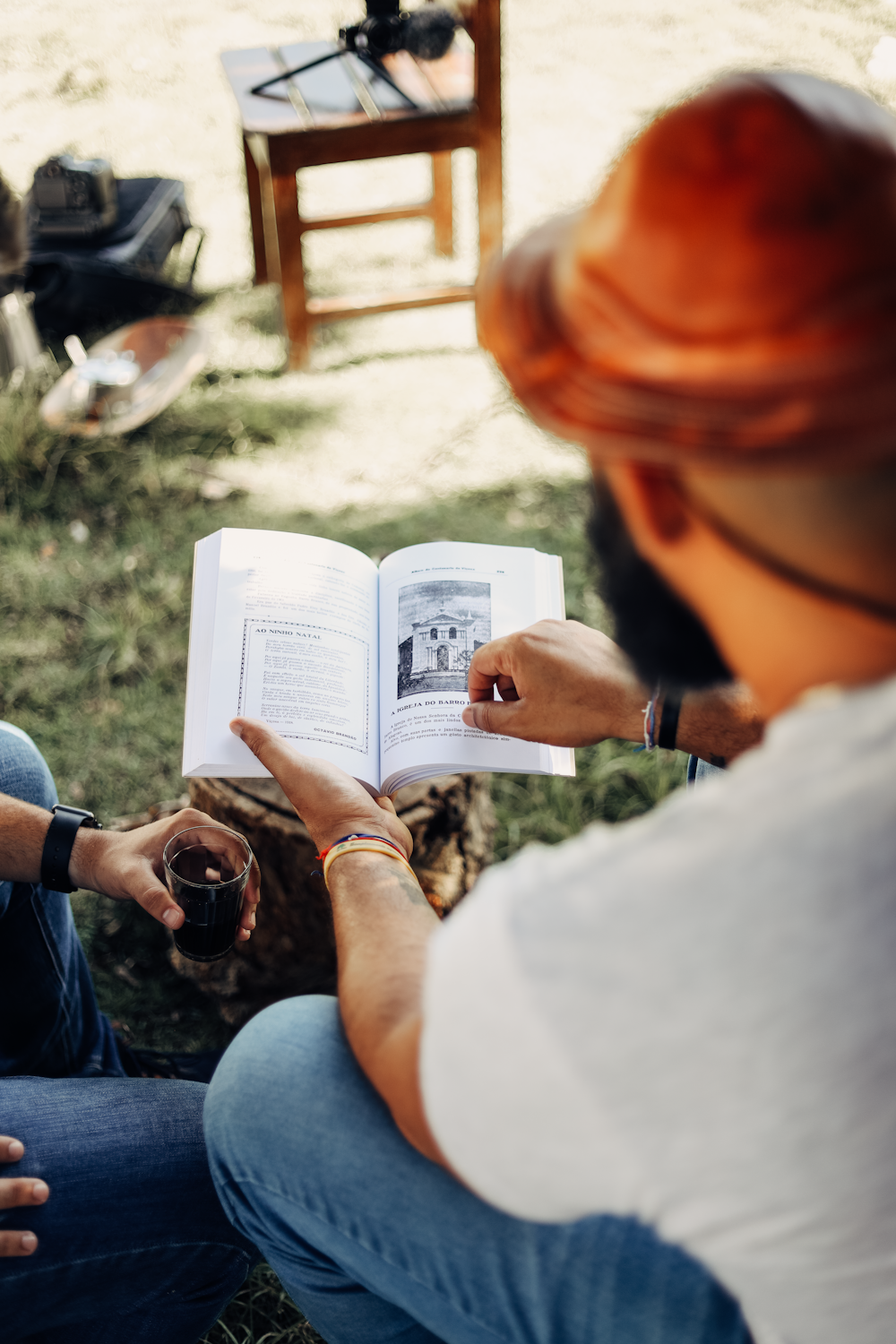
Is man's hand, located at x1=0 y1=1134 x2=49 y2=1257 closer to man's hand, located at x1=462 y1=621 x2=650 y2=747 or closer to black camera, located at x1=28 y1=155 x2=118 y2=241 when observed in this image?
man's hand, located at x1=462 y1=621 x2=650 y2=747

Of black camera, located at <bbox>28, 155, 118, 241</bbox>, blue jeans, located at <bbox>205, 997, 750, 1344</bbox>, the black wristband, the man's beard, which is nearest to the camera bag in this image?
black camera, located at <bbox>28, 155, 118, 241</bbox>

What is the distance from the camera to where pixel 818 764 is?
64 centimetres

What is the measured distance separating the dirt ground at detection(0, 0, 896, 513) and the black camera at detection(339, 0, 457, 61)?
0.85 meters

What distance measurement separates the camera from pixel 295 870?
1.71m

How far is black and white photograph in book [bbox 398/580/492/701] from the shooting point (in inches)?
61.1

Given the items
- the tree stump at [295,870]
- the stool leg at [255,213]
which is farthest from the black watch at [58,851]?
the stool leg at [255,213]

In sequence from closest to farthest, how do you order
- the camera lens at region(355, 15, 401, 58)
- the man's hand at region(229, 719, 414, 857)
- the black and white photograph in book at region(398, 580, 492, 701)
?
the man's hand at region(229, 719, 414, 857), the black and white photograph in book at region(398, 580, 492, 701), the camera lens at region(355, 15, 401, 58)

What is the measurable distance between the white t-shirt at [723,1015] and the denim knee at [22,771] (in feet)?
3.21

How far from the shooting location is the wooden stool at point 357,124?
126 inches

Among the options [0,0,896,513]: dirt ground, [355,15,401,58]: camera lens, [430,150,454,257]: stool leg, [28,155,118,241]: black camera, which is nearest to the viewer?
[0,0,896,513]: dirt ground

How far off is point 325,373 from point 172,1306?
9.89 ft

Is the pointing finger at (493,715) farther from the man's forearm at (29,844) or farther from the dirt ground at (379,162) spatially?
the dirt ground at (379,162)

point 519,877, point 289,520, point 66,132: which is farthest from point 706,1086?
point 66,132

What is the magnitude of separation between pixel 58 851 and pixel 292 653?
427 mm
